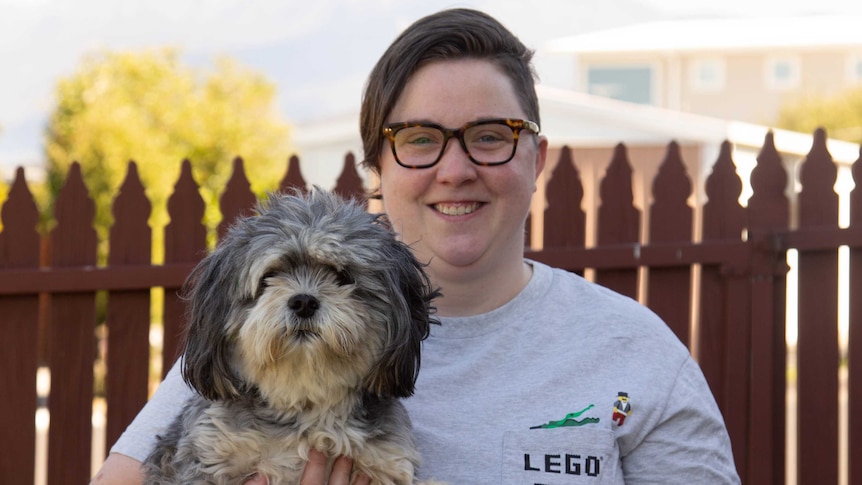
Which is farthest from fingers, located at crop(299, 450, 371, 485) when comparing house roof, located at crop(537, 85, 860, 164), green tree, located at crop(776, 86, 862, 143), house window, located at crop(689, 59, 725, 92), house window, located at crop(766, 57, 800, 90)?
house window, located at crop(766, 57, 800, 90)

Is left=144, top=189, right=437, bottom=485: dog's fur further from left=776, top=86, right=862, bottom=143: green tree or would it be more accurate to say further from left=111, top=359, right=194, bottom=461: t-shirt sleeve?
left=776, top=86, right=862, bottom=143: green tree

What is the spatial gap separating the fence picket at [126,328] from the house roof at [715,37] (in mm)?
42839

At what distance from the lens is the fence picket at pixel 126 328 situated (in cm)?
484

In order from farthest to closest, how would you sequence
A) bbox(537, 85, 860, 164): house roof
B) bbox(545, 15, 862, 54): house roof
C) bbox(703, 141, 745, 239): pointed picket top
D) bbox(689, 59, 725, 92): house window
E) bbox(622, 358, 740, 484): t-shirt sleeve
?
bbox(689, 59, 725, 92): house window < bbox(545, 15, 862, 54): house roof < bbox(537, 85, 860, 164): house roof < bbox(703, 141, 745, 239): pointed picket top < bbox(622, 358, 740, 484): t-shirt sleeve

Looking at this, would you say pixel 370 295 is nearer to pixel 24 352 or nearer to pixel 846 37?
pixel 24 352

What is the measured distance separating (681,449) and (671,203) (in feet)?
8.06

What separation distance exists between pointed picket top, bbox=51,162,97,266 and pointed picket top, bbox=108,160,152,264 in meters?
0.11

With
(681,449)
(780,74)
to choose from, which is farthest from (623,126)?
(780,74)

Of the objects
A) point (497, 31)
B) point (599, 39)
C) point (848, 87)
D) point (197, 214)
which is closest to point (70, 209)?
point (197, 214)

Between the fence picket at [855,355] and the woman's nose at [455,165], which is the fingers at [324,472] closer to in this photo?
the woman's nose at [455,165]

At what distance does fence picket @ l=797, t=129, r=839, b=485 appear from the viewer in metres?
5.06

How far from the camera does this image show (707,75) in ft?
172

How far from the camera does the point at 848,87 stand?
53719 mm

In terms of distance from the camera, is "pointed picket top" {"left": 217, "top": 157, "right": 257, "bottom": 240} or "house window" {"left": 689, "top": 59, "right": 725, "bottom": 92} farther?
"house window" {"left": 689, "top": 59, "right": 725, "bottom": 92}
